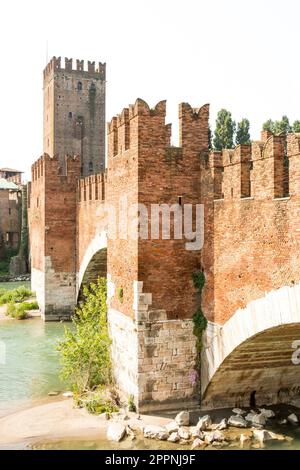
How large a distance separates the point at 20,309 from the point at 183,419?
17573 millimetres

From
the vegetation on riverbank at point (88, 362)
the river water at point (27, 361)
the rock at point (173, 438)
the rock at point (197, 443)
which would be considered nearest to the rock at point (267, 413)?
the rock at point (197, 443)

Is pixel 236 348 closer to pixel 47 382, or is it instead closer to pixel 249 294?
pixel 249 294

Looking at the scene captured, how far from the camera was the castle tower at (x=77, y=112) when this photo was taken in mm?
48594

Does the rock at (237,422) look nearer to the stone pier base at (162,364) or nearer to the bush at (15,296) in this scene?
the stone pier base at (162,364)

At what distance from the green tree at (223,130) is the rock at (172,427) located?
29.9 meters

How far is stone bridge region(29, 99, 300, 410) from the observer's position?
1062 cm

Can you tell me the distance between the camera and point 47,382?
1730 centimetres

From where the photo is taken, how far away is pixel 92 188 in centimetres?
2373

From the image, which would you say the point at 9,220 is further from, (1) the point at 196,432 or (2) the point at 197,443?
(2) the point at 197,443

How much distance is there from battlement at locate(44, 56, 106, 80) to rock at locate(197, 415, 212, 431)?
40487 millimetres

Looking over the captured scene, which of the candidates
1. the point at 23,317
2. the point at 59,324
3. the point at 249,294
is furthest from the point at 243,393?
the point at 23,317

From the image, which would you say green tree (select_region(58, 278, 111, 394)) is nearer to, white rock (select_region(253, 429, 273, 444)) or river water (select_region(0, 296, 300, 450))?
river water (select_region(0, 296, 300, 450))

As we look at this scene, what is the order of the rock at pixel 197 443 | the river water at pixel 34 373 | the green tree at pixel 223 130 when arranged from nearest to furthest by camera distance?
the rock at pixel 197 443 < the river water at pixel 34 373 < the green tree at pixel 223 130
